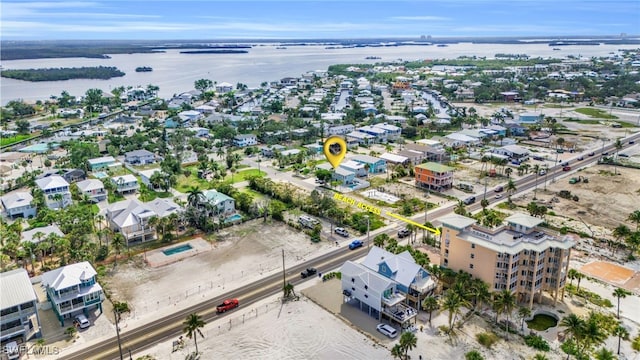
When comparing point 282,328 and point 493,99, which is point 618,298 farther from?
point 493,99

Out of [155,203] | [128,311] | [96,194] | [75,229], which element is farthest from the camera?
[96,194]

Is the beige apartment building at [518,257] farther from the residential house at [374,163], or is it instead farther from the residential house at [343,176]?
the residential house at [374,163]

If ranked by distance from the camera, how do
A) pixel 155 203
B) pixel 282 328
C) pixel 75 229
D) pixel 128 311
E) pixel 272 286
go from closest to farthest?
pixel 282 328, pixel 128 311, pixel 272 286, pixel 75 229, pixel 155 203

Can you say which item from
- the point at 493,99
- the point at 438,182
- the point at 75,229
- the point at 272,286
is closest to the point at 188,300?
the point at 272,286

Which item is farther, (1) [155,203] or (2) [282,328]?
(1) [155,203]

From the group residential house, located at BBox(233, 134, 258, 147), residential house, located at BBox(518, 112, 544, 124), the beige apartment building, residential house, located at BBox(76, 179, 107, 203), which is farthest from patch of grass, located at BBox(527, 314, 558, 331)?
residential house, located at BBox(518, 112, 544, 124)

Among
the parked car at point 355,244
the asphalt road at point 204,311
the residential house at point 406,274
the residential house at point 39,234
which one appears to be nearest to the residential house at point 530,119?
the asphalt road at point 204,311

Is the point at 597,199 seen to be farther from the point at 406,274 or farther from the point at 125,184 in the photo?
the point at 125,184

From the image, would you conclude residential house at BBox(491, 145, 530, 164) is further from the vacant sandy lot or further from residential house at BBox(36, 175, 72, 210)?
residential house at BBox(36, 175, 72, 210)
